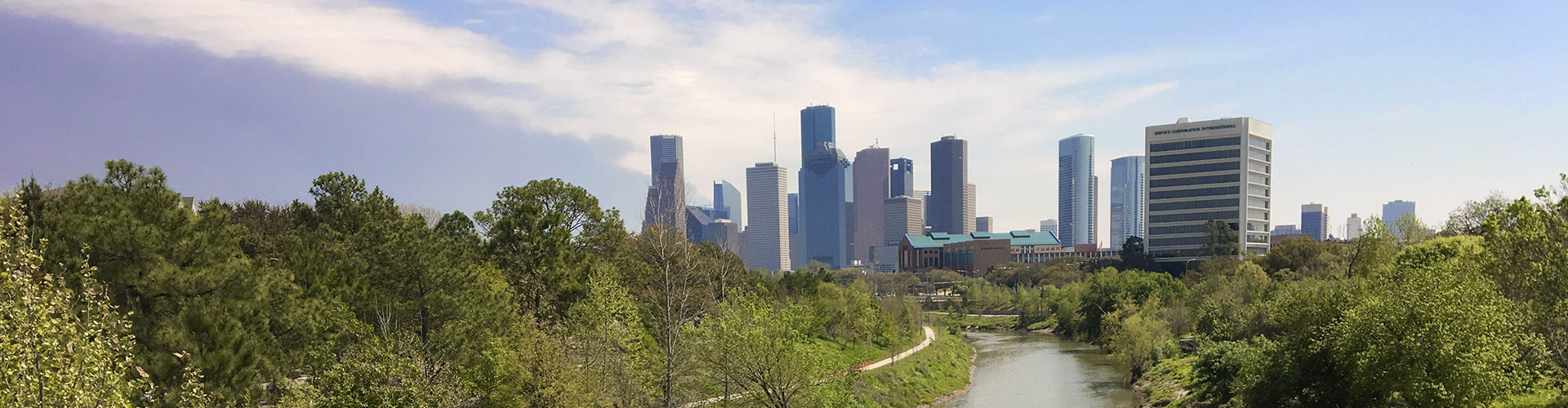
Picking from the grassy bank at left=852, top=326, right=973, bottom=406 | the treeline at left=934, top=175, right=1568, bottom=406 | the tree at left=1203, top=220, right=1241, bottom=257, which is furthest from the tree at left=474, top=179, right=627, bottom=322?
the tree at left=1203, top=220, right=1241, bottom=257

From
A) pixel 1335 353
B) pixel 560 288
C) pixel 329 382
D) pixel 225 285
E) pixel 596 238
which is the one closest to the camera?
pixel 329 382

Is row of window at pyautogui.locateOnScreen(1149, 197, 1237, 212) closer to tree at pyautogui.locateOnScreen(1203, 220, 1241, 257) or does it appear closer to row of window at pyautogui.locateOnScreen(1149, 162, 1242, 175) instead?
row of window at pyautogui.locateOnScreen(1149, 162, 1242, 175)

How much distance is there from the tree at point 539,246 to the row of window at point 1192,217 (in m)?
158

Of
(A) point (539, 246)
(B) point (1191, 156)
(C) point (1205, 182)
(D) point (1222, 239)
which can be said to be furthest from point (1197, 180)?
(A) point (539, 246)

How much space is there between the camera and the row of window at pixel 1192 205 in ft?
575

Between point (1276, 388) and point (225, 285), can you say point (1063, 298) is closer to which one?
point (1276, 388)

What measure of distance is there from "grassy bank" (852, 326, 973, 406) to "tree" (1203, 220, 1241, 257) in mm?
91832

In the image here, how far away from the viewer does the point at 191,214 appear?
3017 cm

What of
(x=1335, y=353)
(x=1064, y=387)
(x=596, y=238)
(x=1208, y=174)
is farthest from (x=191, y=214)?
(x=1208, y=174)

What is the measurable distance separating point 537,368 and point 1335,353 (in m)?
31.5

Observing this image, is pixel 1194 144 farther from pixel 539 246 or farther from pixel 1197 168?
pixel 539 246

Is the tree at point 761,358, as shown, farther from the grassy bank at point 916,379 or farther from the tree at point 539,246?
the grassy bank at point 916,379

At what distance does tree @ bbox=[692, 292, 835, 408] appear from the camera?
→ 34375mm

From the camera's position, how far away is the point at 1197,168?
584 ft
